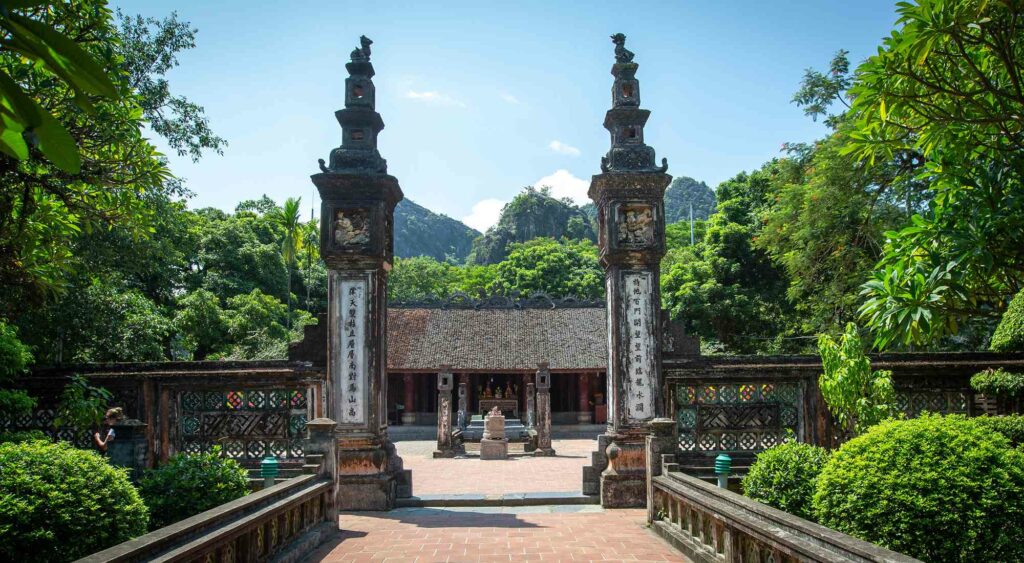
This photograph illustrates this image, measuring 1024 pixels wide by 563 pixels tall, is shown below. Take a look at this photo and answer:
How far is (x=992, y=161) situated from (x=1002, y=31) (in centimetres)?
110

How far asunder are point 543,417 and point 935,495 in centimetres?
1514

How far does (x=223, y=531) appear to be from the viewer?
4.64m

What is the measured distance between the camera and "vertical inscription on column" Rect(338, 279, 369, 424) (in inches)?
374

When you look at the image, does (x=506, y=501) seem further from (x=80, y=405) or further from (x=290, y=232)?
(x=290, y=232)

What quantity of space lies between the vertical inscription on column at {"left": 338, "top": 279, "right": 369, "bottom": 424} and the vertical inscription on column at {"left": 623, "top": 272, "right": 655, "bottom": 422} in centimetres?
369

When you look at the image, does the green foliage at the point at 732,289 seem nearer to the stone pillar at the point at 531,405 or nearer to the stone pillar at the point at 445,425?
the stone pillar at the point at 531,405

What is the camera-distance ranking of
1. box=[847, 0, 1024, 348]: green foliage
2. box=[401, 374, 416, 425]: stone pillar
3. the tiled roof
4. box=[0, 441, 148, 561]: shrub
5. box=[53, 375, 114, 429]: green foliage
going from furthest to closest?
box=[401, 374, 416, 425]: stone pillar < the tiled roof < box=[53, 375, 114, 429]: green foliage < box=[847, 0, 1024, 348]: green foliage < box=[0, 441, 148, 561]: shrub

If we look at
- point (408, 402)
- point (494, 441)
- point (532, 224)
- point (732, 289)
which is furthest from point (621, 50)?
point (532, 224)

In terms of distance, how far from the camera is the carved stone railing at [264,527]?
13.1 ft

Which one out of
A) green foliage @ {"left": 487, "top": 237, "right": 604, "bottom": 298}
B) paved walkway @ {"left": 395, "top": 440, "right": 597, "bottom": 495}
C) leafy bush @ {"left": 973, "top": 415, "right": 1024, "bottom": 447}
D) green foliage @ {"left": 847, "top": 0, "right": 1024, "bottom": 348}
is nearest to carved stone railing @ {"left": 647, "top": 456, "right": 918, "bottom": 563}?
green foliage @ {"left": 847, "top": 0, "right": 1024, "bottom": 348}

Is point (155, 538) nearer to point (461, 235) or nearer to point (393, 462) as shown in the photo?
point (393, 462)

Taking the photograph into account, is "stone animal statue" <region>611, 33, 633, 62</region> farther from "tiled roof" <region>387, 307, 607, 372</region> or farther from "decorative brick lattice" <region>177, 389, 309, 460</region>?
"tiled roof" <region>387, 307, 607, 372</region>

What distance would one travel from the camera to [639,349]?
31.2 feet

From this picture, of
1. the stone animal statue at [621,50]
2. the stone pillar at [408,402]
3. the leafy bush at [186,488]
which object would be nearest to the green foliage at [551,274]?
the stone pillar at [408,402]
